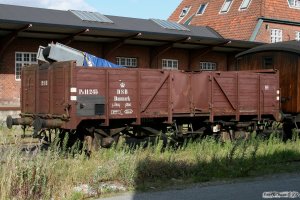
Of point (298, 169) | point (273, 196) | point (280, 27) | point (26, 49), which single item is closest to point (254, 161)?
point (298, 169)

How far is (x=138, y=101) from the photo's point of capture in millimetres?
12523

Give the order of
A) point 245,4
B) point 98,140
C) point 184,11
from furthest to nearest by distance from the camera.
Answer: point 184,11, point 245,4, point 98,140

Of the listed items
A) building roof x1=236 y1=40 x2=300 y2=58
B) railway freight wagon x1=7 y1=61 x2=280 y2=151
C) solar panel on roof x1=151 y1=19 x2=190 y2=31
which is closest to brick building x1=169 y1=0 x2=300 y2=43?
solar panel on roof x1=151 y1=19 x2=190 y2=31

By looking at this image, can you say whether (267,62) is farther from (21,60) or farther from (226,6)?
(226,6)

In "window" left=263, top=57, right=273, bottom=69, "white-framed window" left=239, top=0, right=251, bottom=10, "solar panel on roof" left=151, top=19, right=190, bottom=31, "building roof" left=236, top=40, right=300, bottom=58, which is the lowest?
"window" left=263, top=57, right=273, bottom=69

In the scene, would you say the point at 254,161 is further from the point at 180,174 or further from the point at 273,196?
the point at 273,196

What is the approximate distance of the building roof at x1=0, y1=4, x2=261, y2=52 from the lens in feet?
72.7

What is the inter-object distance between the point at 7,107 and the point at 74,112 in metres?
12.2

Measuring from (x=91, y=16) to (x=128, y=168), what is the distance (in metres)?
21.4

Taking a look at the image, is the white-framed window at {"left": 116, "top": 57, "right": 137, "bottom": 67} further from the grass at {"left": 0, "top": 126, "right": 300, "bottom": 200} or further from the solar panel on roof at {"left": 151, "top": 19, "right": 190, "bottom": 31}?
the grass at {"left": 0, "top": 126, "right": 300, "bottom": 200}

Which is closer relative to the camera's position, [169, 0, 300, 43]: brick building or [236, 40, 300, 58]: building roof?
[236, 40, 300, 58]: building roof

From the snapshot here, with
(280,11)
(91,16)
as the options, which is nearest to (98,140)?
(91,16)

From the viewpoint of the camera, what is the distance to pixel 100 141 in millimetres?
12258

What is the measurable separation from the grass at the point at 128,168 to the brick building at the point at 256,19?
26145mm
